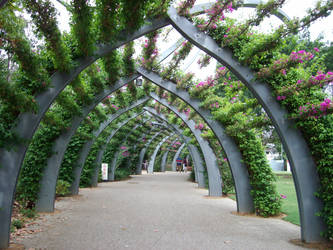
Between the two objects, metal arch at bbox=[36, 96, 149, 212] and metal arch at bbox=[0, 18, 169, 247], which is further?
metal arch at bbox=[36, 96, 149, 212]

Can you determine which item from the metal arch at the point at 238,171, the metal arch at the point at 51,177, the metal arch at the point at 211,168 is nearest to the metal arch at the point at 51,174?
the metal arch at the point at 51,177

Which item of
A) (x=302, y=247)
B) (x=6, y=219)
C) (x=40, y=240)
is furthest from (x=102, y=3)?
(x=302, y=247)

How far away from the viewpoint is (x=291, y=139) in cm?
459

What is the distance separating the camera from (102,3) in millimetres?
3865

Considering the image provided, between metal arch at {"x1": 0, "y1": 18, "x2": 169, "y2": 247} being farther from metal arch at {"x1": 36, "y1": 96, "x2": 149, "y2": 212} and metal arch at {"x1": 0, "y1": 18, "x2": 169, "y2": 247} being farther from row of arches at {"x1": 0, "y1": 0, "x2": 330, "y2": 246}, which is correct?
metal arch at {"x1": 36, "y1": 96, "x2": 149, "y2": 212}

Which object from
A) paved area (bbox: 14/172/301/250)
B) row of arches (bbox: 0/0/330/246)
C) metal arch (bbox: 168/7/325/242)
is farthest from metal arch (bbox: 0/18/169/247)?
metal arch (bbox: 168/7/325/242)

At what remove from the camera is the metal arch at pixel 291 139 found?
4375 millimetres

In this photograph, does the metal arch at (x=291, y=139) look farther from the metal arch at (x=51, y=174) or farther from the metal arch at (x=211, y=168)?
the metal arch at (x=211, y=168)

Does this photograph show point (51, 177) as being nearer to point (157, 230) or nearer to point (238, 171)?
point (157, 230)

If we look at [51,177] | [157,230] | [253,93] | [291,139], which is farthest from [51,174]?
[291,139]

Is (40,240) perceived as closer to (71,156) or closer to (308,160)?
(308,160)

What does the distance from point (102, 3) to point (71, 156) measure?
7961mm

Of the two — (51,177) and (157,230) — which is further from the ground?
(51,177)

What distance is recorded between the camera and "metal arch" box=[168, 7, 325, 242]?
438cm
